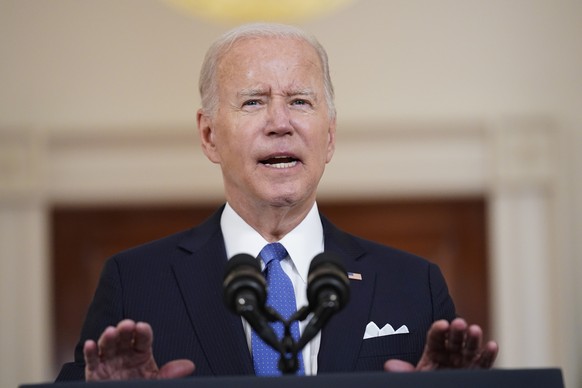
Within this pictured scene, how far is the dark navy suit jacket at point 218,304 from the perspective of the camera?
7.39 ft

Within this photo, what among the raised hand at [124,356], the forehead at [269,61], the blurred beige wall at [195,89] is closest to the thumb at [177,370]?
the raised hand at [124,356]

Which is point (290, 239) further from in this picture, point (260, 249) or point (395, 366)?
point (395, 366)

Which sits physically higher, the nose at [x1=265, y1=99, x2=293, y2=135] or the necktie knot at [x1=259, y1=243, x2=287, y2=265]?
the nose at [x1=265, y1=99, x2=293, y2=135]

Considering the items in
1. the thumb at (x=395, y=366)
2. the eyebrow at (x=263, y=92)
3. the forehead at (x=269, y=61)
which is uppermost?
the forehead at (x=269, y=61)

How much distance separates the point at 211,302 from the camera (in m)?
2.33

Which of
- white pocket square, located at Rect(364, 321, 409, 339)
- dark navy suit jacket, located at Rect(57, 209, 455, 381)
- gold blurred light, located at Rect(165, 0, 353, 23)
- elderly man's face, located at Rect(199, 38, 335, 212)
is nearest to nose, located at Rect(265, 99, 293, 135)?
elderly man's face, located at Rect(199, 38, 335, 212)

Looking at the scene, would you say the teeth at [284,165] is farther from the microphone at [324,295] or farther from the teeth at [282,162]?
the microphone at [324,295]

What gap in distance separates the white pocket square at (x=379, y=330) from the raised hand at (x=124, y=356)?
461mm

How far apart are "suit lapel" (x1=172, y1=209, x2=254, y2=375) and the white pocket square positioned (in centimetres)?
25

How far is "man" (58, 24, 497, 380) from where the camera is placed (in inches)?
89.6

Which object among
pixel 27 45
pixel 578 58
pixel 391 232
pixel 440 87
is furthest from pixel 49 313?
pixel 578 58

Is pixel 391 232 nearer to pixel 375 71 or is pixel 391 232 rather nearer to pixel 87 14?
pixel 375 71

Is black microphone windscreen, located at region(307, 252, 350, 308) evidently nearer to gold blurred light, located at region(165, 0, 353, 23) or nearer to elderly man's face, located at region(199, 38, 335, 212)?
elderly man's face, located at region(199, 38, 335, 212)

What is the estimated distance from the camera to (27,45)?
504 centimetres
